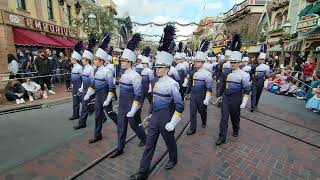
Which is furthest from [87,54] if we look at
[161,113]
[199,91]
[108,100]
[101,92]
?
[161,113]

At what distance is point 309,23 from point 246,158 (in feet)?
61.2

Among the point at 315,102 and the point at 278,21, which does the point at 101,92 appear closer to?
the point at 315,102

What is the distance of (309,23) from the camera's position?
748 inches

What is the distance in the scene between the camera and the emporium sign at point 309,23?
18.1 meters

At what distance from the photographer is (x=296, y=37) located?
74.5ft

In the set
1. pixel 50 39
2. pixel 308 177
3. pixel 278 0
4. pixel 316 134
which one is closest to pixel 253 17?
pixel 278 0

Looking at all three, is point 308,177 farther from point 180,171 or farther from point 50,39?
point 50,39

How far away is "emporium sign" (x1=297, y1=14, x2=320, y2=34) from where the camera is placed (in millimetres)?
18062

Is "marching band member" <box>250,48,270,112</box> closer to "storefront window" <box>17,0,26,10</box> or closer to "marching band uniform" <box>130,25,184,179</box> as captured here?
"marching band uniform" <box>130,25,184,179</box>

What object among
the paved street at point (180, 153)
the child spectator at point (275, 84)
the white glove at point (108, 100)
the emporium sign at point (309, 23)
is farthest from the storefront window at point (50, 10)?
the emporium sign at point (309, 23)

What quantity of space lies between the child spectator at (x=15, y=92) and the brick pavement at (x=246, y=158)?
748 cm

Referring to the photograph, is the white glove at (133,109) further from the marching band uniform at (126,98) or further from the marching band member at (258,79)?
the marching band member at (258,79)

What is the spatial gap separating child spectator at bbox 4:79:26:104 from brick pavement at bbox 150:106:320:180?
295 inches

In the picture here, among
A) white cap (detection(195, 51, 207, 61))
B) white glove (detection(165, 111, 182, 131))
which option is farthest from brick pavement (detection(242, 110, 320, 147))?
white glove (detection(165, 111, 182, 131))
